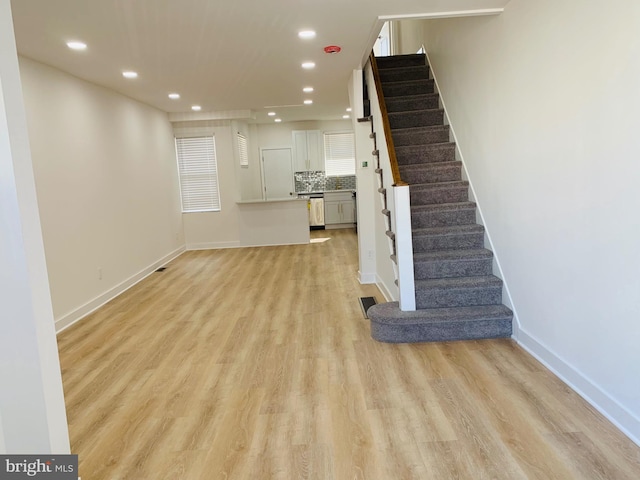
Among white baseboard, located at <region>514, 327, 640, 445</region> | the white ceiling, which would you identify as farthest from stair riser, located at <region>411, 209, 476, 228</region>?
the white ceiling

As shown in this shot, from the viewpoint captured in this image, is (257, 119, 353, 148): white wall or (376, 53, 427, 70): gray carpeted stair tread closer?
(376, 53, 427, 70): gray carpeted stair tread

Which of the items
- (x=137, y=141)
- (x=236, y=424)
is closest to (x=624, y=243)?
(x=236, y=424)

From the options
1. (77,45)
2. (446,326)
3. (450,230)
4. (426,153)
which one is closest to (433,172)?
(426,153)

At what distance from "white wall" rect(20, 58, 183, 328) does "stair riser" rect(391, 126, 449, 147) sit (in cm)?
342

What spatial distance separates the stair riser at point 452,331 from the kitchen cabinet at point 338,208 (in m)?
6.79

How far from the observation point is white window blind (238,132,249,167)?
8.72 metres

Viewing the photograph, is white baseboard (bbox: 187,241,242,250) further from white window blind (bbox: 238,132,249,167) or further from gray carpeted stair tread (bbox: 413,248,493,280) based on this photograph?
gray carpeted stair tread (bbox: 413,248,493,280)

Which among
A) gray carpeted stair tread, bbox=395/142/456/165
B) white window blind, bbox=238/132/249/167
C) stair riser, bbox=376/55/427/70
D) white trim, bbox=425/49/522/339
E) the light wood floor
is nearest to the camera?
the light wood floor

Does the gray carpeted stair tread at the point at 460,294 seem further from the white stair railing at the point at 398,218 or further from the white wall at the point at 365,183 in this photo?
the white wall at the point at 365,183

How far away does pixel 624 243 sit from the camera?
2.05 metres

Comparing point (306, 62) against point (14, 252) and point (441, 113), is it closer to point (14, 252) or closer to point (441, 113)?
point (441, 113)

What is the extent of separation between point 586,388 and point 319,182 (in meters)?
8.52

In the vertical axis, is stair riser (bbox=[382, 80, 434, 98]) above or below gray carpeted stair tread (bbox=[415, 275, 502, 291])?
above

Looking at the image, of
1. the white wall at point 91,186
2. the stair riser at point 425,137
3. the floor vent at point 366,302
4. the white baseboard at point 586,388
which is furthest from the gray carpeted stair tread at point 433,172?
the white wall at point 91,186
